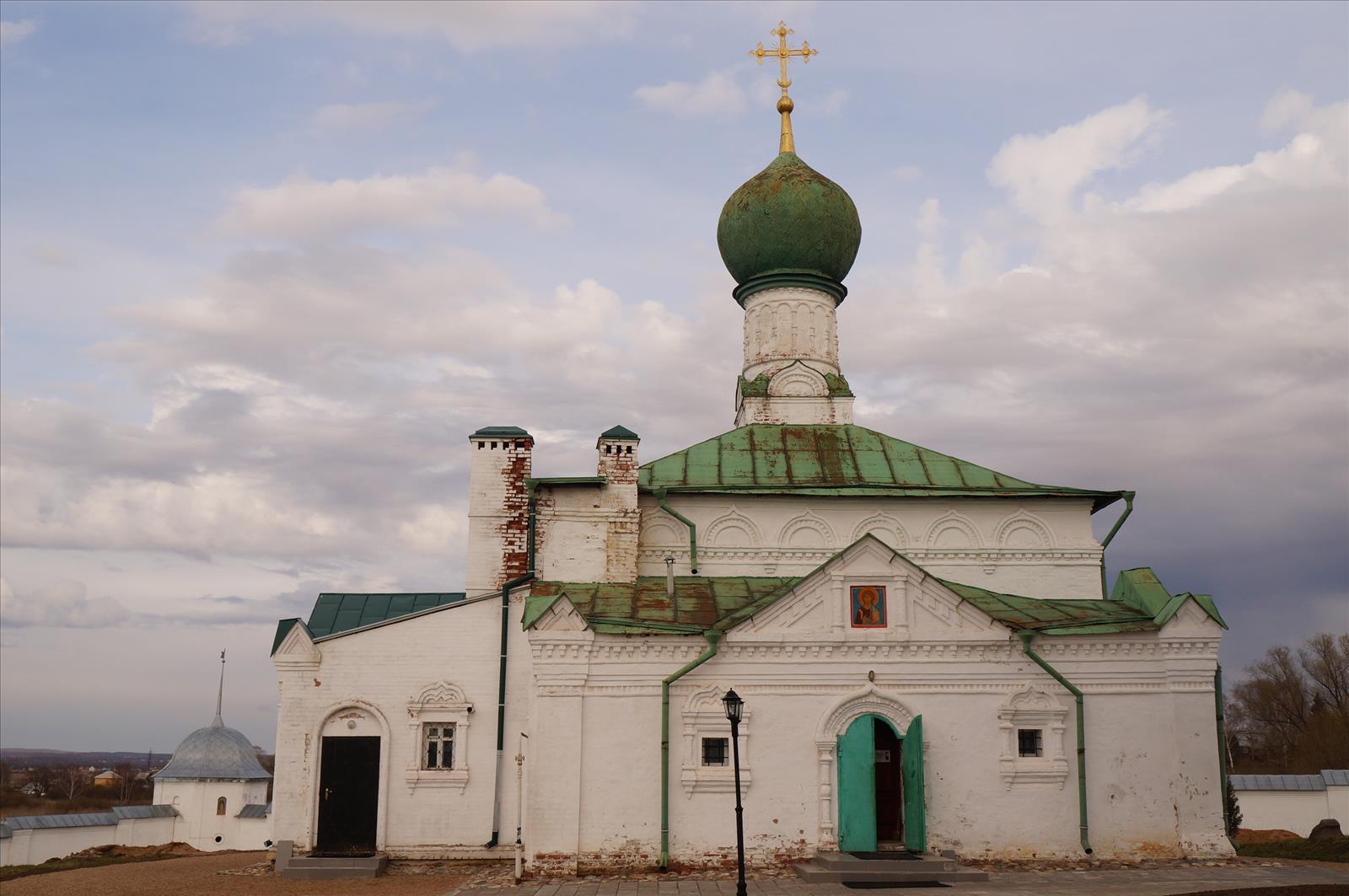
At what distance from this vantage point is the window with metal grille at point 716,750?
14.5 meters

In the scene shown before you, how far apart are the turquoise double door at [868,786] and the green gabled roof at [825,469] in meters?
4.25

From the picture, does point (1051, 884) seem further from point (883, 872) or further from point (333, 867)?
point (333, 867)

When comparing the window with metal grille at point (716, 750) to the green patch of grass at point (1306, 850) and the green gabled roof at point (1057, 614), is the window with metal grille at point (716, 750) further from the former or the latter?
the green patch of grass at point (1306, 850)

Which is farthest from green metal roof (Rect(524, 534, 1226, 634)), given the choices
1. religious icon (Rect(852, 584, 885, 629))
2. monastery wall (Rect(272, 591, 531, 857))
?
monastery wall (Rect(272, 591, 531, 857))

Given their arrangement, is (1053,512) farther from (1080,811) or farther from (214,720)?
(214,720)

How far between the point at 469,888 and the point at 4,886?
6415 mm

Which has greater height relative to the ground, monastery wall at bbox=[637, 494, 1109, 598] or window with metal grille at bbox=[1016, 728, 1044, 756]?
monastery wall at bbox=[637, 494, 1109, 598]

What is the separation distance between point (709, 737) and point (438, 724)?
4.07 meters

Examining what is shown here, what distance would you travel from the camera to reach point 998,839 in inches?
566

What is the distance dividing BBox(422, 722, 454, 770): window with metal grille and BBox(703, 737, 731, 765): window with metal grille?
379 centimetres

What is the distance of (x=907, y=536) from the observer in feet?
57.8

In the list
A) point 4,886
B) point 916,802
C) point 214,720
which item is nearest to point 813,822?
point 916,802

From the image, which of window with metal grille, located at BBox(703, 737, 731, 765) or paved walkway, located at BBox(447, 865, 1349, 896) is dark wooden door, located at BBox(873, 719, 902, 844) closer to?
paved walkway, located at BBox(447, 865, 1349, 896)

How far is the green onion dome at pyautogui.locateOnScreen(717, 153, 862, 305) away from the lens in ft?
71.4
